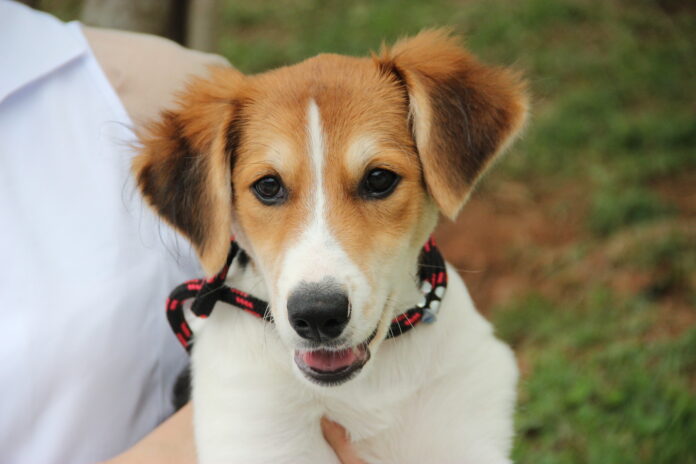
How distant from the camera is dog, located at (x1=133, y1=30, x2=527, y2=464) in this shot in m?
2.26

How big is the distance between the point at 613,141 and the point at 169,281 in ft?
14.6

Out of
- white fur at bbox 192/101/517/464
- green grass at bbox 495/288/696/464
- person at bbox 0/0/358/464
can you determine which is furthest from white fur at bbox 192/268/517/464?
green grass at bbox 495/288/696/464

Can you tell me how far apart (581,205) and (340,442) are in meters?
3.65

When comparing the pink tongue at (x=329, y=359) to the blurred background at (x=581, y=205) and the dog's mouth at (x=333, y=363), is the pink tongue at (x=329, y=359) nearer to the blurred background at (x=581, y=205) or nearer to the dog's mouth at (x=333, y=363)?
the dog's mouth at (x=333, y=363)

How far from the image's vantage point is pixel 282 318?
211 cm

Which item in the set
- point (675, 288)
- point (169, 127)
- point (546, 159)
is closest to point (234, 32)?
point (546, 159)

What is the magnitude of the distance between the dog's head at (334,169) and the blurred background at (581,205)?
1.14 ft

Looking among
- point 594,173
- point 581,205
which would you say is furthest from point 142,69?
point 594,173

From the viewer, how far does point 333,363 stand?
2225mm

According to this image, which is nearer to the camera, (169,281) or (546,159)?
(169,281)

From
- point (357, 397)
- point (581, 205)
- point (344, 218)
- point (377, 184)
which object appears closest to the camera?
point (344, 218)

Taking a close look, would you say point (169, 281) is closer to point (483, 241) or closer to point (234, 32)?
point (483, 241)

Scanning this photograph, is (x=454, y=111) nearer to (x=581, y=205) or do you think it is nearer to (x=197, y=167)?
(x=197, y=167)

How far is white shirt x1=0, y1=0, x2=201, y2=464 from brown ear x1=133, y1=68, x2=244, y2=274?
119 millimetres
